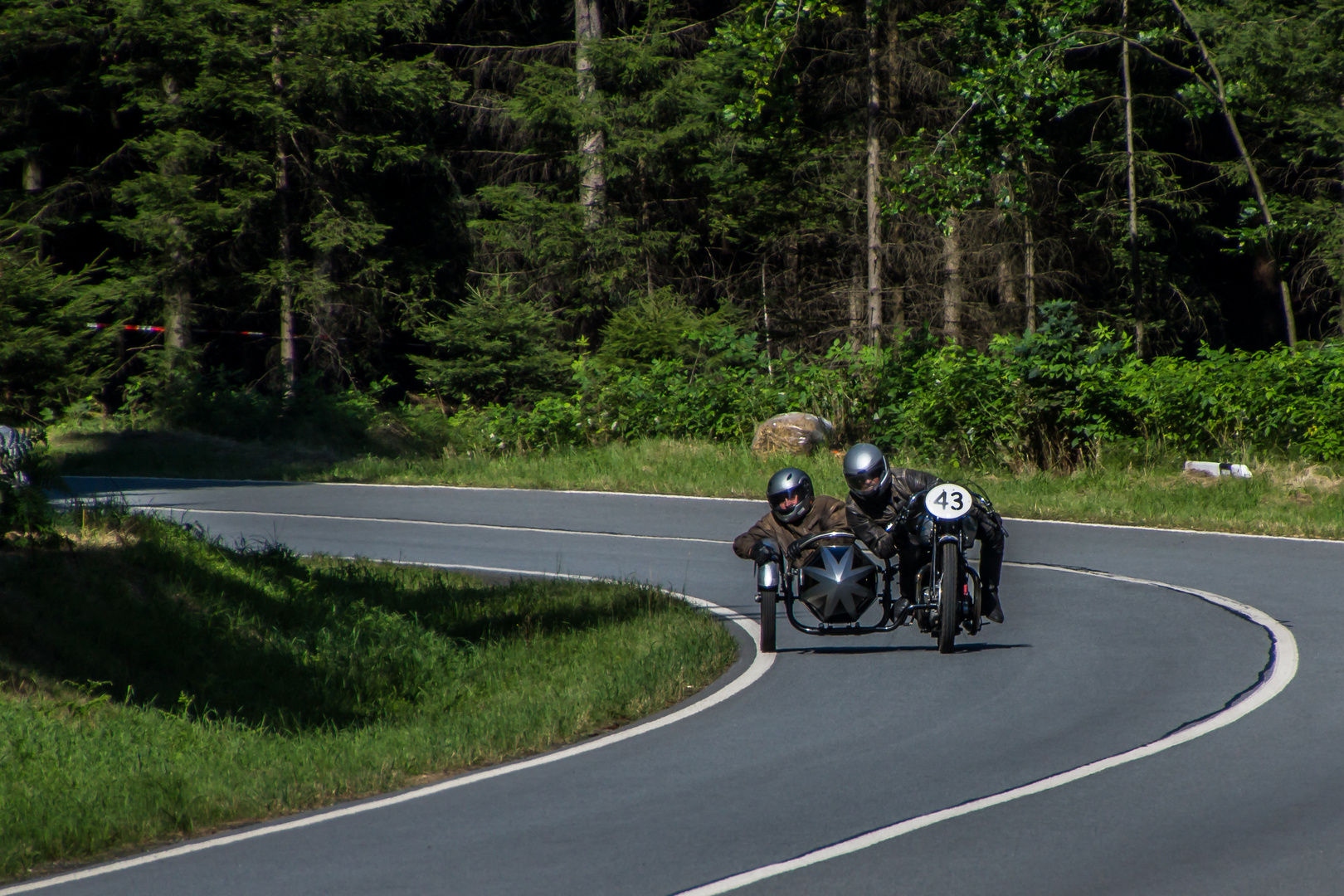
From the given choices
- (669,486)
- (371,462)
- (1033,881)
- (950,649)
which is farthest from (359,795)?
(371,462)

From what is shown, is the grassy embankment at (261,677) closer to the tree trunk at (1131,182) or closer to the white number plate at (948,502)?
the white number plate at (948,502)

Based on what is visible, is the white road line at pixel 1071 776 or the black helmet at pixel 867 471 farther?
the black helmet at pixel 867 471

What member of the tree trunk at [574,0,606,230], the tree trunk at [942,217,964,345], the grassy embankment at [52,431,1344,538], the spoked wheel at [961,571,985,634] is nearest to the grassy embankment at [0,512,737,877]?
the spoked wheel at [961,571,985,634]

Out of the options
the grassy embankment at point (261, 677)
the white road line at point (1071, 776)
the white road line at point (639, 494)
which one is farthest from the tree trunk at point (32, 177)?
the white road line at point (1071, 776)

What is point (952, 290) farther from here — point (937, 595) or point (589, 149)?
point (937, 595)

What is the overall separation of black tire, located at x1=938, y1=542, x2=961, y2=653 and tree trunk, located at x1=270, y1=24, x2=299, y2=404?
102 feet

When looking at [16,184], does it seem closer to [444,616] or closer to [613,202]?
[613,202]

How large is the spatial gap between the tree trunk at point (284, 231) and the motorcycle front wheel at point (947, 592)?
3100cm

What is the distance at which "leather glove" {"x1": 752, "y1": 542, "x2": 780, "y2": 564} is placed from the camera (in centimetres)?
1012

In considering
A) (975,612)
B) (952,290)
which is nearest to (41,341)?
(975,612)

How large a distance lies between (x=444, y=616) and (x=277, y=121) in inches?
1131

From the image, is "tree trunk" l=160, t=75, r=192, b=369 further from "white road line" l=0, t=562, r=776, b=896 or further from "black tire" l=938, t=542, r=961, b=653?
"black tire" l=938, t=542, r=961, b=653

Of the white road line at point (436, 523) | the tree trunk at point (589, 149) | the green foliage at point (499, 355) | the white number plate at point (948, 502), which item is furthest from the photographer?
the tree trunk at point (589, 149)

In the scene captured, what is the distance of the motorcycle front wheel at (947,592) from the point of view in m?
9.59
